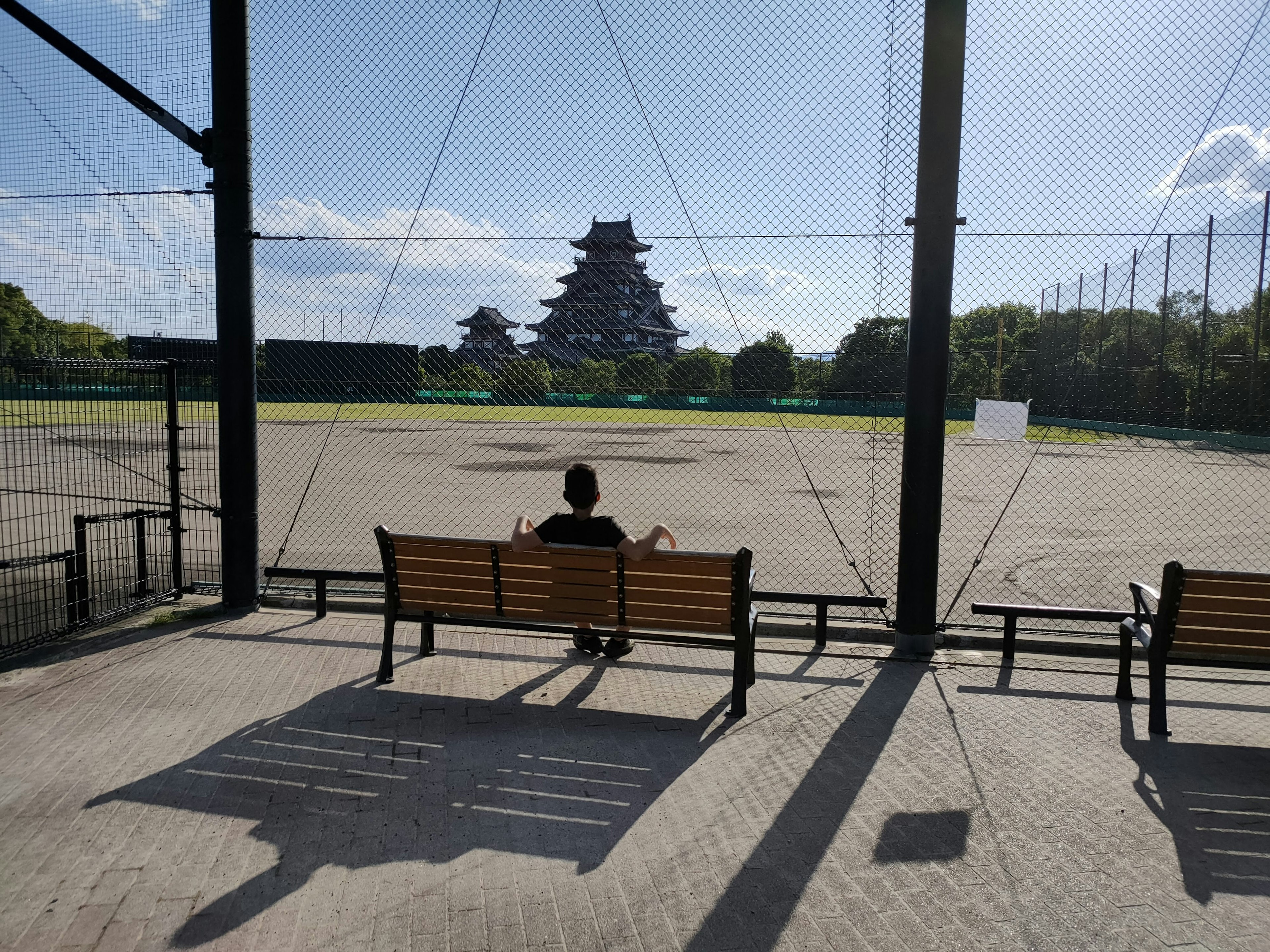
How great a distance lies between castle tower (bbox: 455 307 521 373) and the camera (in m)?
7.63

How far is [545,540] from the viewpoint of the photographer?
4.80 meters

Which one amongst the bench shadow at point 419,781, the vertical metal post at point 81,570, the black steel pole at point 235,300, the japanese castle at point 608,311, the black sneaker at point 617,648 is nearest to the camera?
the bench shadow at point 419,781

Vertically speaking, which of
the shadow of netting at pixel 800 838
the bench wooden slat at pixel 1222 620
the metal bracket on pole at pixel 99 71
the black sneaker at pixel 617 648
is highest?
the metal bracket on pole at pixel 99 71

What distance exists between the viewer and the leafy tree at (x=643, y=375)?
8.43 m

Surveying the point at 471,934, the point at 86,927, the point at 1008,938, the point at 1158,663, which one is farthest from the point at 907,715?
the point at 86,927

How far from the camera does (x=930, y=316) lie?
536 cm

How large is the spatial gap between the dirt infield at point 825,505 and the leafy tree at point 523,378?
173 centimetres

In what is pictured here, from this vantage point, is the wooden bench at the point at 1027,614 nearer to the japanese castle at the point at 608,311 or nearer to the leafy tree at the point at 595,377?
the japanese castle at the point at 608,311

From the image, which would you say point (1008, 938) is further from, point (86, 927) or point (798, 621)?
point (798, 621)

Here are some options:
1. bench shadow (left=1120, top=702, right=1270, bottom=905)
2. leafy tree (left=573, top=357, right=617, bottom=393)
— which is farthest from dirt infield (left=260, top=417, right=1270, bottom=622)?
bench shadow (left=1120, top=702, right=1270, bottom=905)

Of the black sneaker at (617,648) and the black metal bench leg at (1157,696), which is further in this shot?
the black sneaker at (617,648)

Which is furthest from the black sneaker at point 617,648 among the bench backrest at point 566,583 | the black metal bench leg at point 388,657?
the black metal bench leg at point 388,657

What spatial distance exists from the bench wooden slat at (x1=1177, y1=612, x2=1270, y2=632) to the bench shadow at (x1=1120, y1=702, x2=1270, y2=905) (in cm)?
56

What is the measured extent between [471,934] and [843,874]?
125 cm
